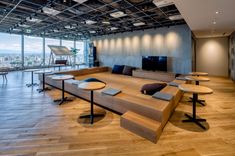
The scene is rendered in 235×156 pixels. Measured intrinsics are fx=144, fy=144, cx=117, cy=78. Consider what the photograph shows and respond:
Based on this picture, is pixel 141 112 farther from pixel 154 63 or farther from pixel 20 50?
pixel 20 50

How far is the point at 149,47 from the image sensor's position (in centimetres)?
904

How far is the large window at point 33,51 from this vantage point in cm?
1262

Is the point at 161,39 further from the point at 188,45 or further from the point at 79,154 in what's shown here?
the point at 79,154

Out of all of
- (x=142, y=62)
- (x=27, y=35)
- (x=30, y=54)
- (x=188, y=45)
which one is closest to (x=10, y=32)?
(x=27, y=35)

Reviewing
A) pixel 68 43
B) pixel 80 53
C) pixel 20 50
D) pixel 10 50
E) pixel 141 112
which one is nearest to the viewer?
pixel 141 112

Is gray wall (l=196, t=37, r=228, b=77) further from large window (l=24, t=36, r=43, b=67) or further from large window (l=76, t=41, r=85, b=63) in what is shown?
large window (l=24, t=36, r=43, b=67)

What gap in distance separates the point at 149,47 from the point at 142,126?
7.08 meters

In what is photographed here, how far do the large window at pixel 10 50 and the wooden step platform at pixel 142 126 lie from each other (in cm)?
1263

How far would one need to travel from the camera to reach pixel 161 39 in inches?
334

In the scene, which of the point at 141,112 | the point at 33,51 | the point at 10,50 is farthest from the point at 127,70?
the point at 10,50

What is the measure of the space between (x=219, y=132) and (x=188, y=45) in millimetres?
5645

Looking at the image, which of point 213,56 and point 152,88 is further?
point 213,56

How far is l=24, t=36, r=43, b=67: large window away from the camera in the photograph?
12617 millimetres

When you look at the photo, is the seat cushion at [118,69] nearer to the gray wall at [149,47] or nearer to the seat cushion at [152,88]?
the gray wall at [149,47]
